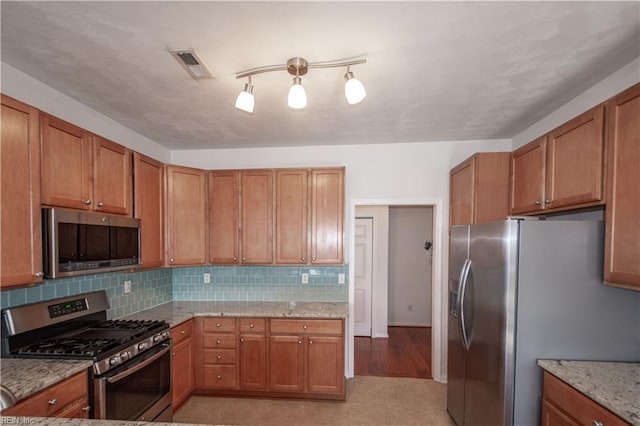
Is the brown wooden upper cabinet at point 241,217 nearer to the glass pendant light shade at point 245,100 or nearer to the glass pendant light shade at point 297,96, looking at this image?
the glass pendant light shade at point 245,100

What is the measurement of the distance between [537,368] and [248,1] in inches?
99.0

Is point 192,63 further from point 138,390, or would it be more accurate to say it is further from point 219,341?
point 219,341

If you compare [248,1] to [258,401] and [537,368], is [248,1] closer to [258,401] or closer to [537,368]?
[537,368]

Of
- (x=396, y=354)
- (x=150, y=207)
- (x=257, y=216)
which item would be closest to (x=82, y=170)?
(x=150, y=207)

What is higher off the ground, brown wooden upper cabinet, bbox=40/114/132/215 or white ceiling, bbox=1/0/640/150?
white ceiling, bbox=1/0/640/150

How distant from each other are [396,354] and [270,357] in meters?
2.07

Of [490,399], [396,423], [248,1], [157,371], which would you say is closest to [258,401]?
[157,371]

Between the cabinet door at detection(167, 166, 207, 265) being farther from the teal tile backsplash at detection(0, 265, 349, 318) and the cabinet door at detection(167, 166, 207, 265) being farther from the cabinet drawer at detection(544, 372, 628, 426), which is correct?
the cabinet drawer at detection(544, 372, 628, 426)

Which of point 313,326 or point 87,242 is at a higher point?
point 87,242

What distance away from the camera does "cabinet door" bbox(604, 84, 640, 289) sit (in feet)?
4.83

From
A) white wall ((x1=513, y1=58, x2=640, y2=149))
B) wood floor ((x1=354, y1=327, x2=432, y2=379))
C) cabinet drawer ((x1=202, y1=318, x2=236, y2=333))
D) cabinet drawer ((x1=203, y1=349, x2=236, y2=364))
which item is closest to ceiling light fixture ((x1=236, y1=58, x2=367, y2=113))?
white wall ((x1=513, y1=58, x2=640, y2=149))

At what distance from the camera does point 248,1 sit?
128cm

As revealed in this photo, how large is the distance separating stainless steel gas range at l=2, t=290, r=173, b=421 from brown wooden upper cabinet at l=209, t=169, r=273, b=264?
3.22 ft

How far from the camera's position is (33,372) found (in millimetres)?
1579
